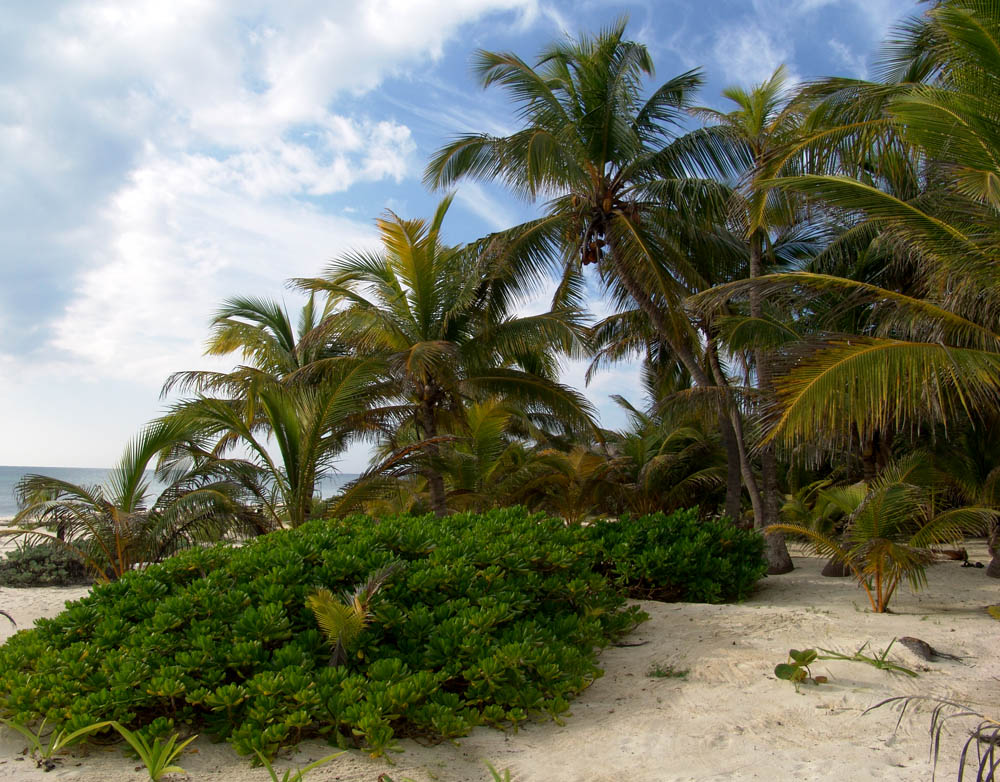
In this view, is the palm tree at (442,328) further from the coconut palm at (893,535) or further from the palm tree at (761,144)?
the coconut palm at (893,535)

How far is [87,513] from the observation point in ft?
27.8

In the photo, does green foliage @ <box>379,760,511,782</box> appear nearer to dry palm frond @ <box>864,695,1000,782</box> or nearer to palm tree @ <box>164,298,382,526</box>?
dry palm frond @ <box>864,695,1000,782</box>

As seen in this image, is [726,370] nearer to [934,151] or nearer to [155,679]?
[934,151]

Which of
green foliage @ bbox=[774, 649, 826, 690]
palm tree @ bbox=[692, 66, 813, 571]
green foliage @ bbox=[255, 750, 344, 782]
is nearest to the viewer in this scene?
green foliage @ bbox=[255, 750, 344, 782]

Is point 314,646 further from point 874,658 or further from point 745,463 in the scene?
point 745,463

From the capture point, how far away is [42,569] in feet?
36.4

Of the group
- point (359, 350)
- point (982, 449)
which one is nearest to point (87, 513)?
point (359, 350)

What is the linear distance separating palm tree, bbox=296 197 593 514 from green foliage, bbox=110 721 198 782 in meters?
6.67

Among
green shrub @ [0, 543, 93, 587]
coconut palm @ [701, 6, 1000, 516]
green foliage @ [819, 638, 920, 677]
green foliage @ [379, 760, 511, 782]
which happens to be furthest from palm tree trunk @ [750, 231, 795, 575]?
green shrub @ [0, 543, 93, 587]

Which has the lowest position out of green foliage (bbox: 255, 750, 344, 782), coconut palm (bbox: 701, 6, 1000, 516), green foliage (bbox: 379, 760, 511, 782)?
green foliage (bbox: 379, 760, 511, 782)

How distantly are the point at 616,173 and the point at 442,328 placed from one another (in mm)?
3649

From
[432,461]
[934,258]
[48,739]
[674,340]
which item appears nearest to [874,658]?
[934,258]

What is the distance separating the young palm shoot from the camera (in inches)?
164

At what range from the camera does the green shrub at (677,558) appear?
7195mm
